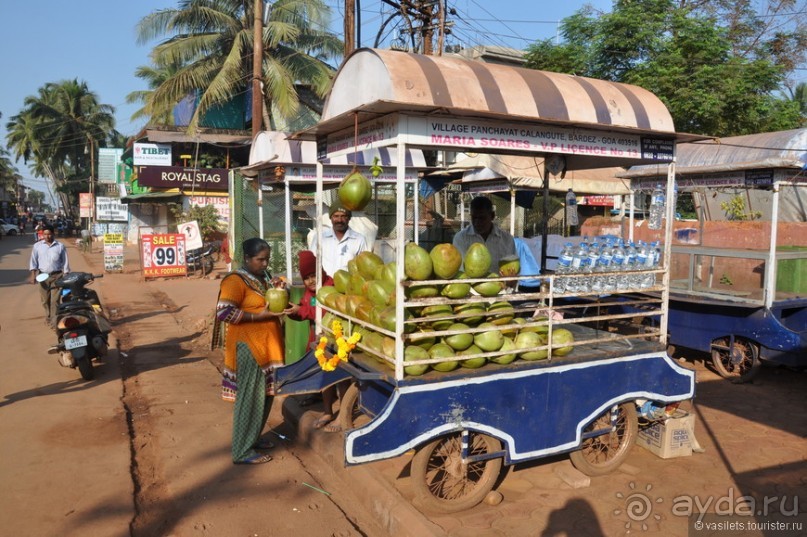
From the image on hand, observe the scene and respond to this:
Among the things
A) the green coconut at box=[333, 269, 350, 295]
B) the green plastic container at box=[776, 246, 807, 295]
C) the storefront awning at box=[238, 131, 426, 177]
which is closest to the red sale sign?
the storefront awning at box=[238, 131, 426, 177]

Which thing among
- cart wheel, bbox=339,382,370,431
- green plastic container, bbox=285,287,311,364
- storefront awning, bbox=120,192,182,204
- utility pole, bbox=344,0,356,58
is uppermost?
utility pole, bbox=344,0,356,58

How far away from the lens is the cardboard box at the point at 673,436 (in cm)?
449

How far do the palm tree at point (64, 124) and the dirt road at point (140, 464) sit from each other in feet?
140

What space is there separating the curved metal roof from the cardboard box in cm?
222

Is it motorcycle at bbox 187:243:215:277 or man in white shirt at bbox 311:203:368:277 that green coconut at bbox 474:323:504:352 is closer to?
man in white shirt at bbox 311:203:368:277

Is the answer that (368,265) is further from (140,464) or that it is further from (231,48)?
(231,48)

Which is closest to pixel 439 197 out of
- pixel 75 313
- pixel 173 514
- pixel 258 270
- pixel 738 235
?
pixel 738 235

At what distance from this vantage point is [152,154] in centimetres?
2453

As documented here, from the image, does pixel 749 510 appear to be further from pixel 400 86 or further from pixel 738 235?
pixel 738 235

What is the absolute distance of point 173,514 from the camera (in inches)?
145

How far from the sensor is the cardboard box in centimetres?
449

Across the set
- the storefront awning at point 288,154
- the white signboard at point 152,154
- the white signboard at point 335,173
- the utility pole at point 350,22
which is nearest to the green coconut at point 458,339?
the storefront awning at point 288,154

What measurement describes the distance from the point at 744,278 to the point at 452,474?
5958 mm

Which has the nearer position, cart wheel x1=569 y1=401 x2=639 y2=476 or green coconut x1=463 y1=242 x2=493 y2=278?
green coconut x1=463 y1=242 x2=493 y2=278
